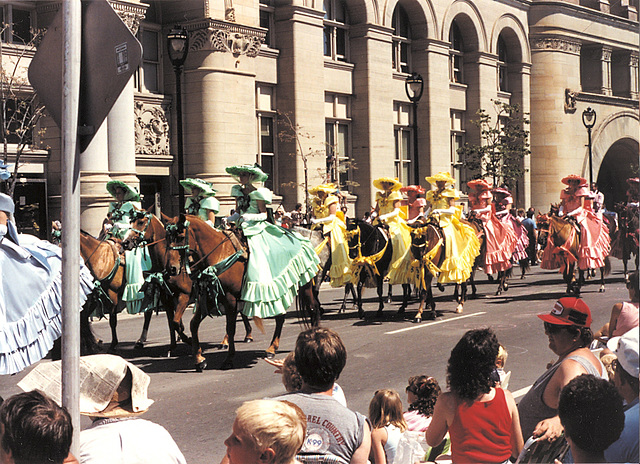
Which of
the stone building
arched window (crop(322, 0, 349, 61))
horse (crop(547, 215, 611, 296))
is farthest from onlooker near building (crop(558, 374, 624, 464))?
arched window (crop(322, 0, 349, 61))

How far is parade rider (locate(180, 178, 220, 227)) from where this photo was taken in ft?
40.5

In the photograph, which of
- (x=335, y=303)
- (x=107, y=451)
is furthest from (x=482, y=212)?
(x=107, y=451)

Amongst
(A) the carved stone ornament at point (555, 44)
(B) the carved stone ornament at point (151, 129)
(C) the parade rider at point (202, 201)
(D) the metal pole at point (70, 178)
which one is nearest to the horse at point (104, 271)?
(C) the parade rider at point (202, 201)

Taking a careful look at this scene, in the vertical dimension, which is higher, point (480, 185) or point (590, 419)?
point (480, 185)

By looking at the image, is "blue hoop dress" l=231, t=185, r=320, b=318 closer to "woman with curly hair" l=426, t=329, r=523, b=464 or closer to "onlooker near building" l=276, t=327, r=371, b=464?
"woman with curly hair" l=426, t=329, r=523, b=464

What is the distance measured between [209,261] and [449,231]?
20.9 ft

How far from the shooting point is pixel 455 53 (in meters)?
31.0

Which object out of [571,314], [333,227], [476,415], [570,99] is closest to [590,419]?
[476,415]

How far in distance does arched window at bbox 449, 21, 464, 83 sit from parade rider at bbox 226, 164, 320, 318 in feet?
65.9

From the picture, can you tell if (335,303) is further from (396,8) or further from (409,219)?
(396,8)

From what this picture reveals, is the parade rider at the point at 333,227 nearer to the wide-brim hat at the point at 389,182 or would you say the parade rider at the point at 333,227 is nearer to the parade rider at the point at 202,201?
the wide-brim hat at the point at 389,182

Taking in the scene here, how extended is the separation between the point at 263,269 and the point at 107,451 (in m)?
7.88

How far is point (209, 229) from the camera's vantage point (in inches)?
452

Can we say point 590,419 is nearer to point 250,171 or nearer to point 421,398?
point 421,398
